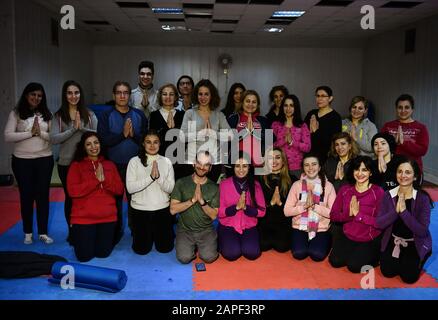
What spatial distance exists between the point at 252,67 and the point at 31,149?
9760 millimetres

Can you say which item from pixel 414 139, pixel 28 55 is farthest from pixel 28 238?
pixel 28 55

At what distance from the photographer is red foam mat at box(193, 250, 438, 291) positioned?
3.21 metres

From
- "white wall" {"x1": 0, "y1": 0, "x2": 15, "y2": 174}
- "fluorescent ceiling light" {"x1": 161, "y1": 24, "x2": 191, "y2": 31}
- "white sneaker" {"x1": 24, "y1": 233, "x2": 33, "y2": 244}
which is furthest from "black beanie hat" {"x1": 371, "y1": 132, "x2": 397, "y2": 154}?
"fluorescent ceiling light" {"x1": 161, "y1": 24, "x2": 191, "y2": 31}

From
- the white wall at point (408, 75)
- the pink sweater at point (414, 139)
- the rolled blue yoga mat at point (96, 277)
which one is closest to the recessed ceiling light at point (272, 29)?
the white wall at point (408, 75)

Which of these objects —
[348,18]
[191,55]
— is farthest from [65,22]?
[348,18]

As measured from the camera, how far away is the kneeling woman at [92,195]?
3.78 m

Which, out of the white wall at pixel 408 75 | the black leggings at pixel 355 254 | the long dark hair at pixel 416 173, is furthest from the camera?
the white wall at pixel 408 75

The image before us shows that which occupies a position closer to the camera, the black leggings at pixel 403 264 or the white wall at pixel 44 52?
the black leggings at pixel 403 264

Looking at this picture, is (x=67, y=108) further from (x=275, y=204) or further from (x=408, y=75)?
(x=408, y=75)

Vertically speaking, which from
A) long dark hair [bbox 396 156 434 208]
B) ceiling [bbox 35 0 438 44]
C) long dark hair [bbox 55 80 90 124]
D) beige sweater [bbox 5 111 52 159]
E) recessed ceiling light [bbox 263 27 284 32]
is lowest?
long dark hair [bbox 396 156 434 208]

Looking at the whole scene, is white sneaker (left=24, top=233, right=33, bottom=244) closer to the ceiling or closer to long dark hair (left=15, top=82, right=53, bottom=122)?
long dark hair (left=15, top=82, right=53, bottom=122)

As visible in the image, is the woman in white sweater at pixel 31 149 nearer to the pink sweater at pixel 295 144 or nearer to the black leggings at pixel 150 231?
the black leggings at pixel 150 231

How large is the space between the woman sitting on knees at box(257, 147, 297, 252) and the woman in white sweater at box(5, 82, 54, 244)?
211cm

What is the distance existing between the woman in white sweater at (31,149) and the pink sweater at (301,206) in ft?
7.69
